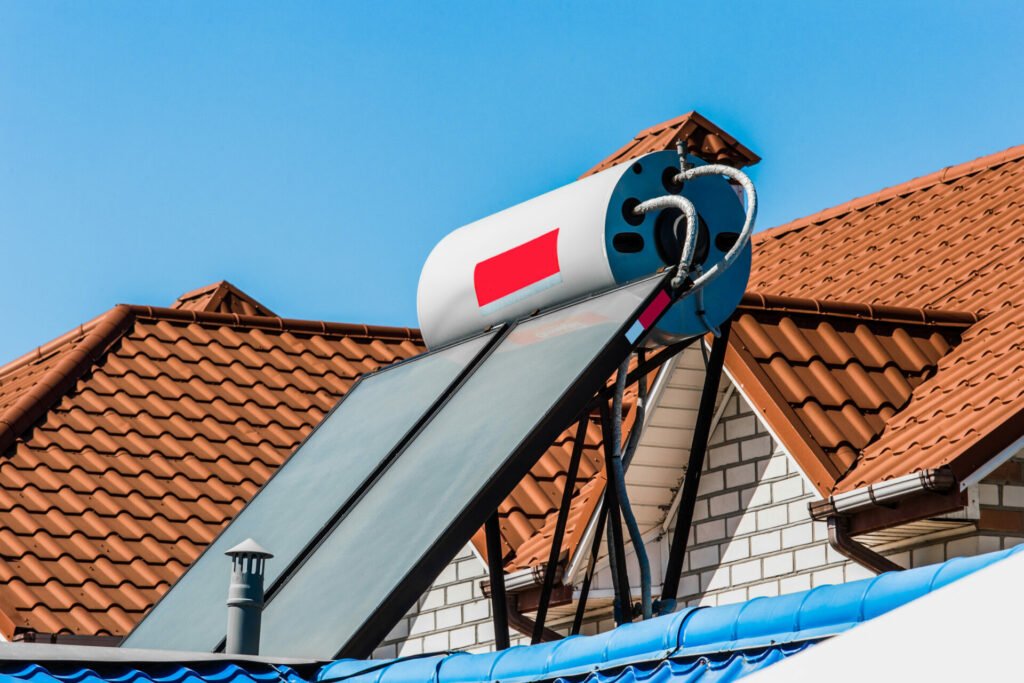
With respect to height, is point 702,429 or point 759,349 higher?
point 759,349

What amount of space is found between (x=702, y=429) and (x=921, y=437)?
2.39m

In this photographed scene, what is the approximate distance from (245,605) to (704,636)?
7.29 feet

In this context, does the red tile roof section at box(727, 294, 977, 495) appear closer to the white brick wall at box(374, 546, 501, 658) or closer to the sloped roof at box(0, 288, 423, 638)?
the white brick wall at box(374, 546, 501, 658)

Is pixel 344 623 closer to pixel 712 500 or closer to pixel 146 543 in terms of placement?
pixel 712 500

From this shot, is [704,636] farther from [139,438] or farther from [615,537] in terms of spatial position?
[139,438]

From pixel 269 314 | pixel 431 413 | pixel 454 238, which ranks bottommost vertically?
pixel 431 413

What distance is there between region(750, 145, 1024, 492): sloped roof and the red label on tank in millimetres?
→ 2552

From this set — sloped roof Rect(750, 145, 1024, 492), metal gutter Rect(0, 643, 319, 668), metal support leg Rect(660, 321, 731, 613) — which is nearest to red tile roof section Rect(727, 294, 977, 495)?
sloped roof Rect(750, 145, 1024, 492)

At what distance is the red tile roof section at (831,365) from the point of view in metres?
9.41

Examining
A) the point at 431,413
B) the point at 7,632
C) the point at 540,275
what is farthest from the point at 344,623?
the point at 7,632

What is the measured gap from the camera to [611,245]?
6570 mm

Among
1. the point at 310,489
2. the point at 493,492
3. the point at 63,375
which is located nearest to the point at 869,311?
the point at 310,489

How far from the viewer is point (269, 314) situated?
1791 cm

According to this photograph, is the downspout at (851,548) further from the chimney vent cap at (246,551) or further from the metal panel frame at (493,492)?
the chimney vent cap at (246,551)
